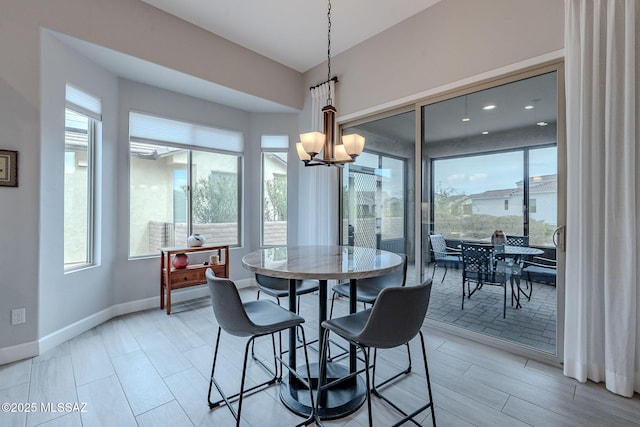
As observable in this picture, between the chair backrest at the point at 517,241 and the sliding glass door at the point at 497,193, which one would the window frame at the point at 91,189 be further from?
the chair backrest at the point at 517,241

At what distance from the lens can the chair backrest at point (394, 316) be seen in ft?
4.72

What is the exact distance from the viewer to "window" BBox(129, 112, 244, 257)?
3.75m

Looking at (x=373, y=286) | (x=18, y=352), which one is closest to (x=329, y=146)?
(x=373, y=286)

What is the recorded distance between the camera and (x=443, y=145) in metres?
3.13

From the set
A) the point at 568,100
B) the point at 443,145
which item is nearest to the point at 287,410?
the point at 443,145

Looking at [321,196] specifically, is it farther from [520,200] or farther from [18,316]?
[18,316]

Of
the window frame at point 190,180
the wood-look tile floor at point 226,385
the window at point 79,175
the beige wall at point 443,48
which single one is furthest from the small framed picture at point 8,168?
the beige wall at point 443,48

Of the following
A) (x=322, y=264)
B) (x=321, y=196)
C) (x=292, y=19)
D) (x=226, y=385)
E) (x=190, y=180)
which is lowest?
(x=226, y=385)

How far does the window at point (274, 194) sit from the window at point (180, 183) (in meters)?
0.42

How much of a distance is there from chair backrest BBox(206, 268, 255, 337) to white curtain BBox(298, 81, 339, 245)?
8.36 ft

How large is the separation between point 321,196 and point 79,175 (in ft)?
9.25

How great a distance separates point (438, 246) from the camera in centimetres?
319

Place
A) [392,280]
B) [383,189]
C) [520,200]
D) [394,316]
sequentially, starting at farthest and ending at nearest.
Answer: [383,189] → [520,200] → [392,280] → [394,316]

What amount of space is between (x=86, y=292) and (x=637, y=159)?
4.93m
